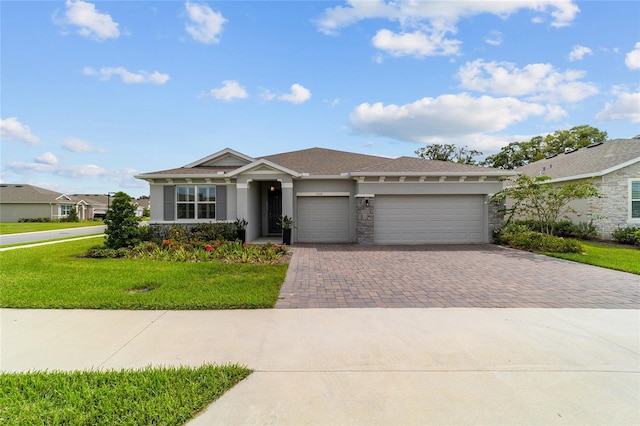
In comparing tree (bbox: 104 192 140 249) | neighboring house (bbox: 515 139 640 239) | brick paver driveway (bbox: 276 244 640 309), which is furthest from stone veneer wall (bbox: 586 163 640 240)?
tree (bbox: 104 192 140 249)

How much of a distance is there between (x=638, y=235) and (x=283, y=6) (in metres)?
15.9

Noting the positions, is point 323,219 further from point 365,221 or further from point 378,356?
point 378,356

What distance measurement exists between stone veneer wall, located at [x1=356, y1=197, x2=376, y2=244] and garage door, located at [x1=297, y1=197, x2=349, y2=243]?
3.14 feet

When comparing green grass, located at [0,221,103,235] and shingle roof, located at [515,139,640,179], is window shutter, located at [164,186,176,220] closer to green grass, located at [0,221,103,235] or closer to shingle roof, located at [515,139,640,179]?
green grass, located at [0,221,103,235]

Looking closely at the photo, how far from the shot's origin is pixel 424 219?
13.2 metres

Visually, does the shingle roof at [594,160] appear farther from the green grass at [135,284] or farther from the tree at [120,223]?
the tree at [120,223]

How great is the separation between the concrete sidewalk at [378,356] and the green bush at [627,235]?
11.0 metres

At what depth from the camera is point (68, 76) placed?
1014cm

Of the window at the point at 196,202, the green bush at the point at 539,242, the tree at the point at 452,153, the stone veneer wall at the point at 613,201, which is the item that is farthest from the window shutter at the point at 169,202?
the tree at the point at 452,153

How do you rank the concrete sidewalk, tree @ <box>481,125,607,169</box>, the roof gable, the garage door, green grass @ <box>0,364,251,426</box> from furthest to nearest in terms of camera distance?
tree @ <box>481,125,607,169</box> → the roof gable → the garage door → the concrete sidewalk → green grass @ <box>0,364,251,426</box>

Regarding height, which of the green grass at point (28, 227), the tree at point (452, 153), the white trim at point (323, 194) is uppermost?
the tree at point (452, 153)

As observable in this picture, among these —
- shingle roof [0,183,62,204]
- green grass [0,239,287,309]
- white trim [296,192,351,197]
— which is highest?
shingle roof [0,183,62,204]

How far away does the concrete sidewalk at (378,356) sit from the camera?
2461mm

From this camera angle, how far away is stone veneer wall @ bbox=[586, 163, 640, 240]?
Result: 1365 cm
